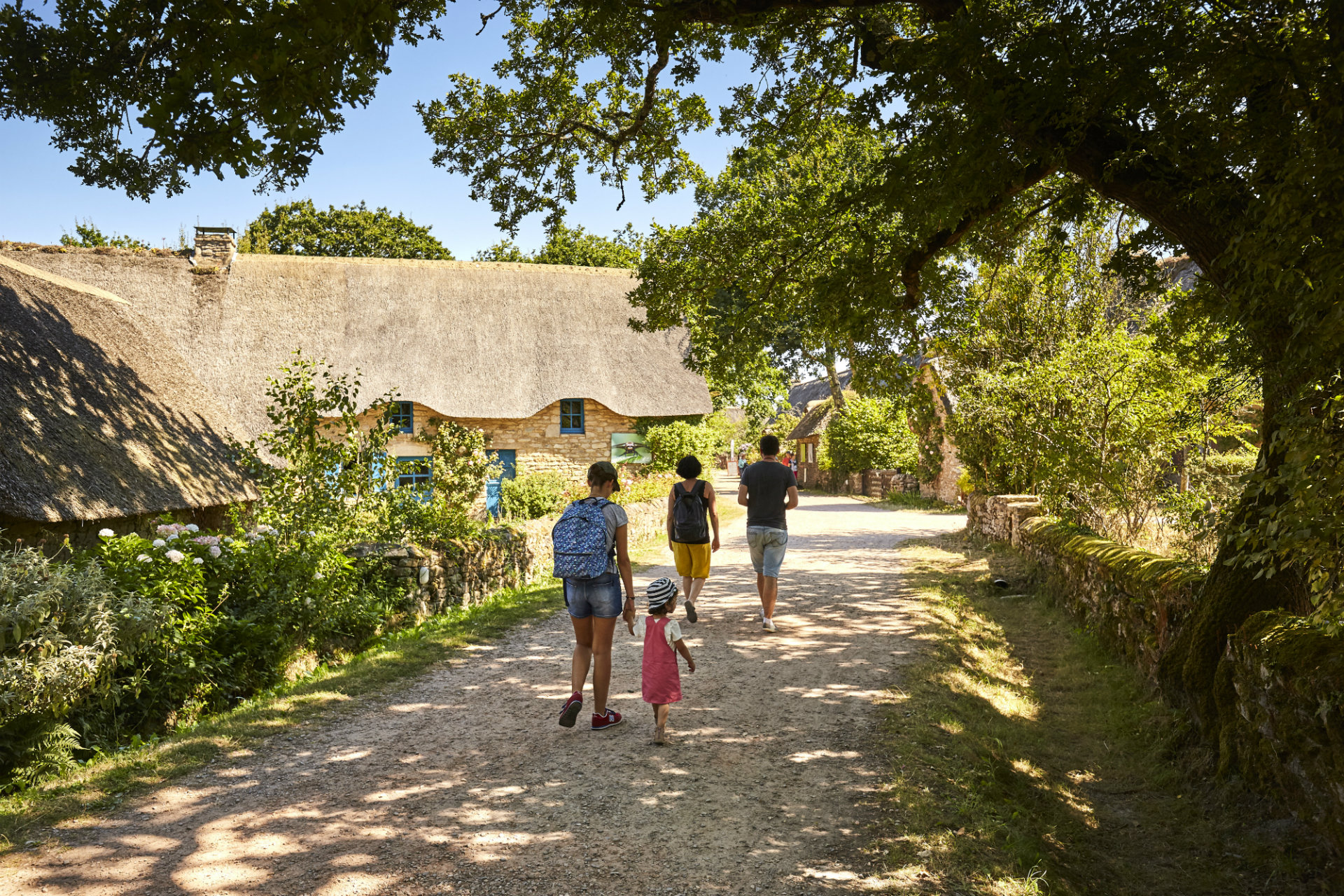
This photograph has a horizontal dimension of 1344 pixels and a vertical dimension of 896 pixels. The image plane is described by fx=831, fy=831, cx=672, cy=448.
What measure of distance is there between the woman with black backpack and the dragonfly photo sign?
1316cm

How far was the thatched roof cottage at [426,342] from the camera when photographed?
2011 cm

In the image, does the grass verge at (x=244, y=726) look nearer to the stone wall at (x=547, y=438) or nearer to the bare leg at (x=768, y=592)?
the bare leg at (x=768, y=592)

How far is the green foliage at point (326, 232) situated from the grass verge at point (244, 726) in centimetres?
3072

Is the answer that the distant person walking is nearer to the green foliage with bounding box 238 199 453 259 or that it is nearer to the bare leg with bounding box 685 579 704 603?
the bare leg with bounding box 685 579 704 603

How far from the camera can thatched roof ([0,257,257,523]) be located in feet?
26.0

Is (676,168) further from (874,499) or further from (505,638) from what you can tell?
(874,499)

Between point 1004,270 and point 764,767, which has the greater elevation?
point 1004,270

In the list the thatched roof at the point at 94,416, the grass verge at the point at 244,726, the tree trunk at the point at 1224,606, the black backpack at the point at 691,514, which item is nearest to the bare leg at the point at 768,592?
the black backpack at the point at 691,514

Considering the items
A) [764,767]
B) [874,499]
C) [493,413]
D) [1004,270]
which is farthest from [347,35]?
[874,499]

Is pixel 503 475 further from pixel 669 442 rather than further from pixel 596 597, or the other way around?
pixel 596 597

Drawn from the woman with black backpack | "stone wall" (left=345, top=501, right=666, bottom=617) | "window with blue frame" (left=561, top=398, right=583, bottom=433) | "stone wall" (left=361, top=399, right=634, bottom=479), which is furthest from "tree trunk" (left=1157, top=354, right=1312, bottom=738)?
"window with blue frame" (left=561, top=398, right=583, bottom=433)

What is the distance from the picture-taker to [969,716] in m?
5.79

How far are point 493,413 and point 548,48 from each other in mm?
11637

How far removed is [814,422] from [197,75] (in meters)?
33.7
